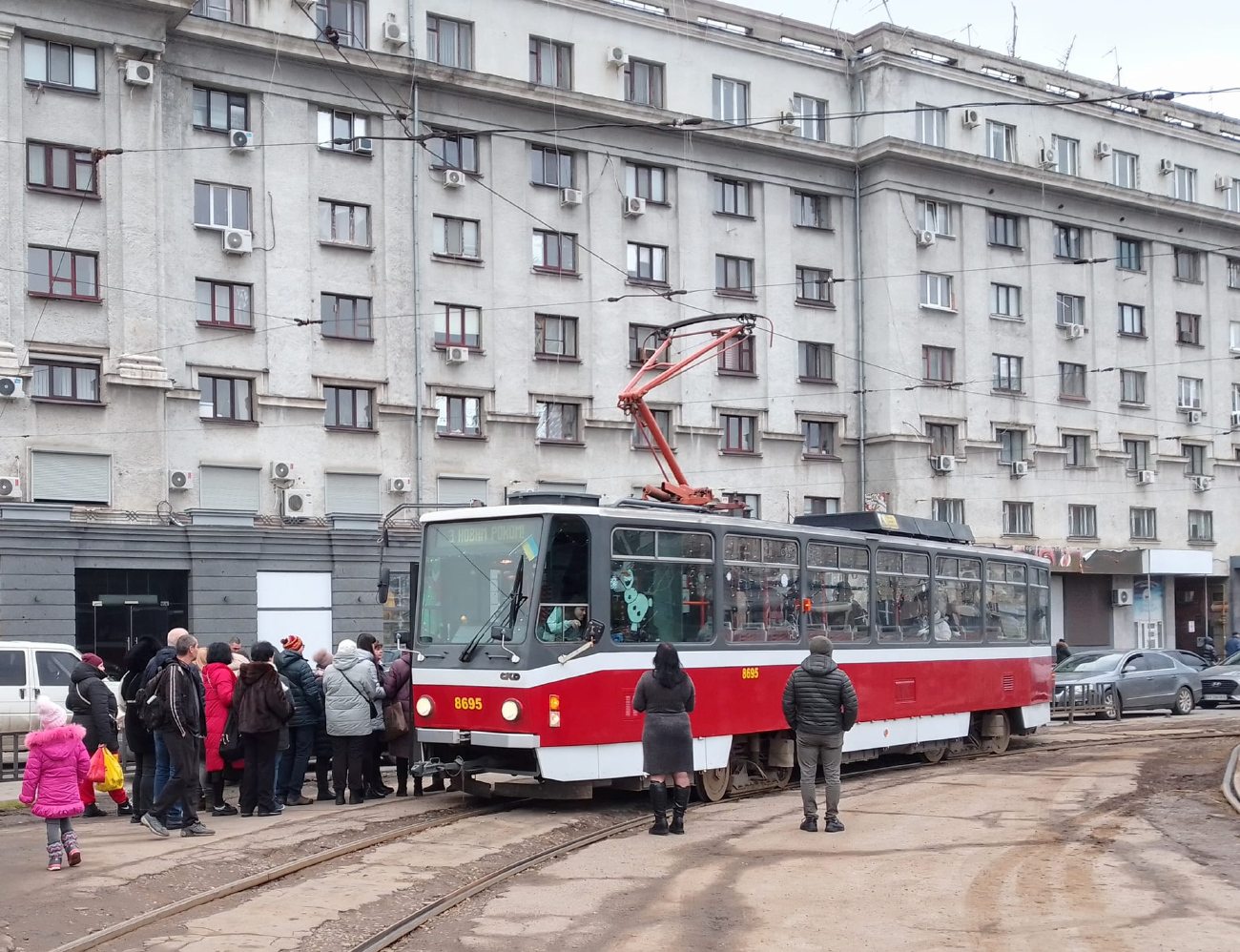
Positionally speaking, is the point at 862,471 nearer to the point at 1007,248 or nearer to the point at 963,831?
the point at 1007,248

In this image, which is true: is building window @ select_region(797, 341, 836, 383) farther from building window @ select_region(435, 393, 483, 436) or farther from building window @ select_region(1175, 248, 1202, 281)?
building window @ select_region(1175, 248, 1202, 281)

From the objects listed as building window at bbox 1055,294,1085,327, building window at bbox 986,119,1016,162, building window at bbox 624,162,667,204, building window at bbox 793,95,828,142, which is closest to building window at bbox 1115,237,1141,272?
building window at bbox 1055,294,1085,327

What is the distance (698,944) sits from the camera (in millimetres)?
8547

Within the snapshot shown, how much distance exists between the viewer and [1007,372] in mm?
44062

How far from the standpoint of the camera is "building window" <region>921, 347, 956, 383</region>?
137 ft

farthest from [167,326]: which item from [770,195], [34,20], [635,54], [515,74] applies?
[770,195]

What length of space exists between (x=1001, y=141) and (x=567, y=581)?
33873 millimetres

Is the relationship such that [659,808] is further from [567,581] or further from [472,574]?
[472,574]

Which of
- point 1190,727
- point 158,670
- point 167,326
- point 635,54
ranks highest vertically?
point 635,54

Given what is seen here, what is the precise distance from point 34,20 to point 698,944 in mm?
26179


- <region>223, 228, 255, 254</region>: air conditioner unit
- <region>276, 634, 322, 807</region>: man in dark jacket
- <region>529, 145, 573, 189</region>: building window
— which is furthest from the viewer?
<region>529, 145, 573, 189</region>: building window

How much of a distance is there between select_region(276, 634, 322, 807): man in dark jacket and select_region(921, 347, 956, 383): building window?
2929 centimetres

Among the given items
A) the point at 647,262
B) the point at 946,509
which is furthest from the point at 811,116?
the point at 946,509

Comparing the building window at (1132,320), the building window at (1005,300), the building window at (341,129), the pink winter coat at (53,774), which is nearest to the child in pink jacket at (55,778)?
the pink winter coat at (53,774)
